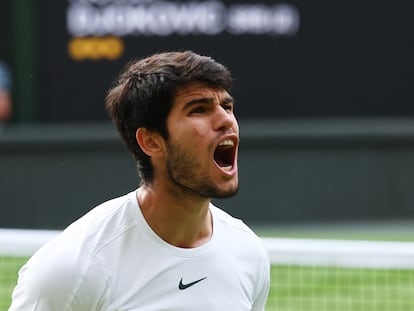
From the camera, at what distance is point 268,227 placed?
516 inches

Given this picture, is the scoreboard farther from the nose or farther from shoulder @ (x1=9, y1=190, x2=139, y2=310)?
shoulder @ (x1=9, y1=190, x2=139, y2=310)

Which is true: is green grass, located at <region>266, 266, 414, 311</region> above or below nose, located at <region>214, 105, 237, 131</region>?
below

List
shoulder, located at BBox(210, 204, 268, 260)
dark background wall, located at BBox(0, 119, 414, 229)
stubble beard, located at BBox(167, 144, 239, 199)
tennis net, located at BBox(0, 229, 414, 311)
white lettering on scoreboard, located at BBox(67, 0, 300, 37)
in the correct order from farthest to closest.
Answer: dark background wall, located at BBox(0, 119, 414, 229), white lettering on scoreboard, located at BBox(67, 0, 300, 37), tennis net, located at BBox(0, 229, 414, 311), shoulder, located at BBox(210, 204, 268, 260), stubble beard, located at BBox(167, 144, 239, 199)

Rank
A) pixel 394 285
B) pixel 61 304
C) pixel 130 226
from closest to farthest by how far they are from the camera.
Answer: pixel 61 304 → pixel 130 226 → pixel 394 285

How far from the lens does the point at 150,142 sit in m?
3.80

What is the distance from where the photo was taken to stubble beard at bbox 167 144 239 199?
145 inches

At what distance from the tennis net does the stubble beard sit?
110 inches

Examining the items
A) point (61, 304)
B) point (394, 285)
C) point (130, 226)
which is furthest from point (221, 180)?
point (394, 285)

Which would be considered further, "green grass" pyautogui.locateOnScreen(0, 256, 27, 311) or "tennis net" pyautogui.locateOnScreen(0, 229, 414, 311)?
"green grass" pyautogui.locateOnScreen(0, 256, 27, 311)

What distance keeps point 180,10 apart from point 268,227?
97.6 inches

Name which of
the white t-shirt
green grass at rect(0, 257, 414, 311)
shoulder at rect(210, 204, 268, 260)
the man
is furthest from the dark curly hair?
green grass at rect(0, 257, 414, 311)

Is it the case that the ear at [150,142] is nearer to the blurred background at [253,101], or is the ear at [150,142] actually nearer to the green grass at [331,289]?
the green grass at [331,289]

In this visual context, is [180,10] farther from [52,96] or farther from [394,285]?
[394,285]

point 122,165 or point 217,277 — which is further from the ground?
point 217,277
